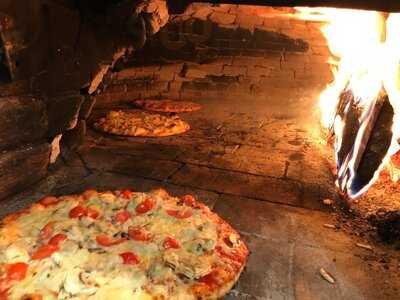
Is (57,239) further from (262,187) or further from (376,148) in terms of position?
(376,148)

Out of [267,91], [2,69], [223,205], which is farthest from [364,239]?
[267,91]

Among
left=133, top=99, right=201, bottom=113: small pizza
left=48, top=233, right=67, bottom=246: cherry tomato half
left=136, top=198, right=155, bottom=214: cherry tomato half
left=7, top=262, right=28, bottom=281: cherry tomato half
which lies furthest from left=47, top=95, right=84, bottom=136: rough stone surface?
left=133, top=99, right=201, bottom=113: small pizza

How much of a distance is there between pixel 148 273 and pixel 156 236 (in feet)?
1.38

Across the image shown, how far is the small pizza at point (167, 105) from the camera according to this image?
745 cm

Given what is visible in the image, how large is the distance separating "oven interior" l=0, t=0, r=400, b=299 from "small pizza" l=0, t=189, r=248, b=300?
0.29m

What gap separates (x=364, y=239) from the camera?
11.3ft

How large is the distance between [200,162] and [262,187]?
1032 mm

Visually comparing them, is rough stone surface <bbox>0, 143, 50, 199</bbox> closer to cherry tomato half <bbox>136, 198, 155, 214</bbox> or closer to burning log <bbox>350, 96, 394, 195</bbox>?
cherry tomato half <bbox>136, 198, 155, 214</bbox>

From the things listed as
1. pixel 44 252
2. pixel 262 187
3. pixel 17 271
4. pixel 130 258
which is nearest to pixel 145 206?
pixel 130 258

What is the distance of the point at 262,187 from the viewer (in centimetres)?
436

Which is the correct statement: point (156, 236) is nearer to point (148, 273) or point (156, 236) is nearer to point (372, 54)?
point (148, 273)

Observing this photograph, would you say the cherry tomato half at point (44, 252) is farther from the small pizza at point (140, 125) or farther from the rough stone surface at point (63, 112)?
the small pizza at point (140, 125)

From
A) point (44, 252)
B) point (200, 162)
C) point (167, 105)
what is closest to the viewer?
point (44, 252)

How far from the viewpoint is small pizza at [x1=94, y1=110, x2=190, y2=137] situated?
5.89m
